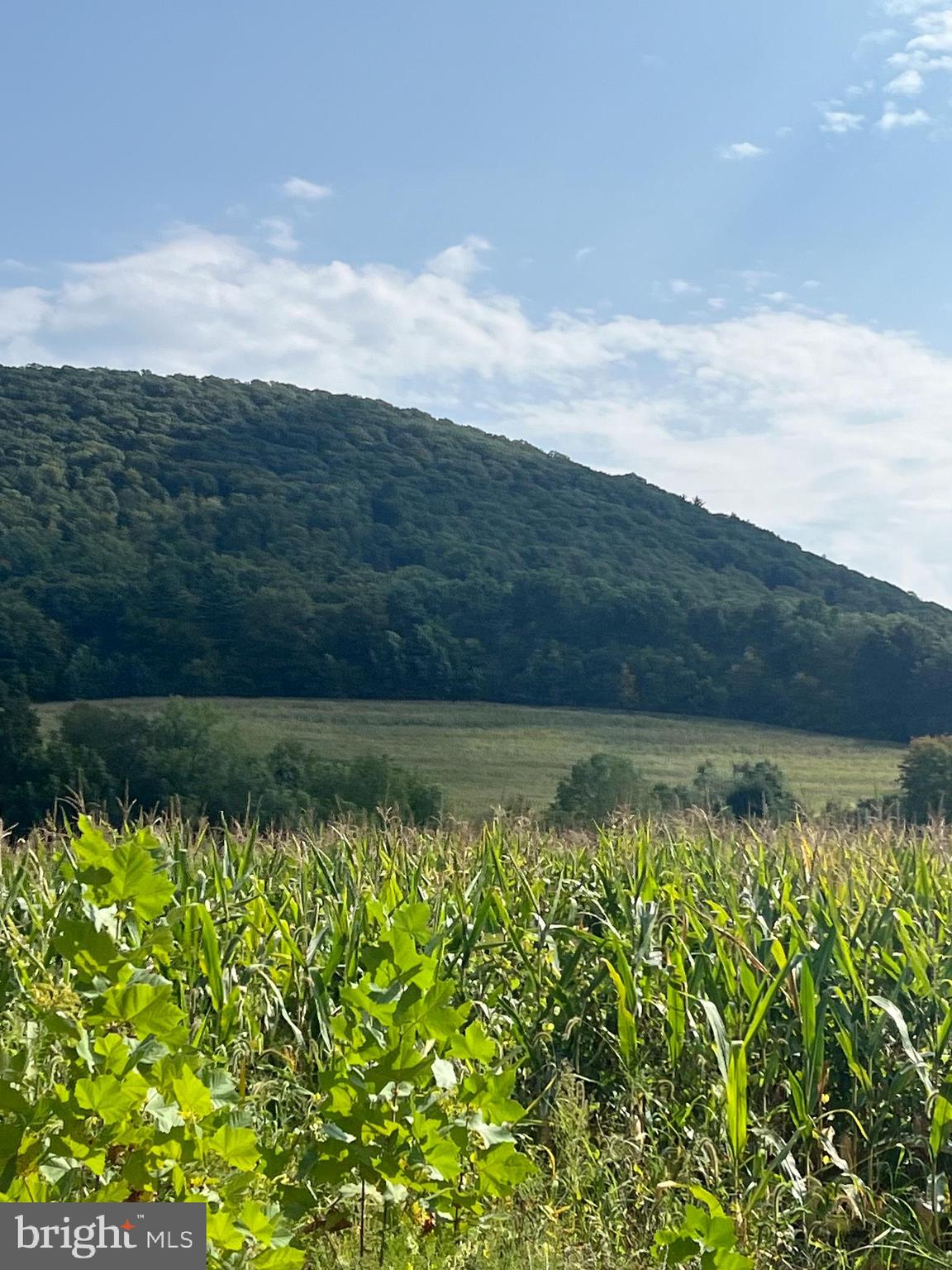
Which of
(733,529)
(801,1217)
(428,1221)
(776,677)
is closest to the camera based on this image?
(428,1221)

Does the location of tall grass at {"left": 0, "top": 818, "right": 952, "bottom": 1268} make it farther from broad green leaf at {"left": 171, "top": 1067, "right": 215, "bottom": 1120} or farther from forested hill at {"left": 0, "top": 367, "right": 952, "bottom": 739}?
forested hill at {"left": 0, "top": 367, "right": 952, "bottom": 739}

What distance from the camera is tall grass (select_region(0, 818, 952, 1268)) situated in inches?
99.1

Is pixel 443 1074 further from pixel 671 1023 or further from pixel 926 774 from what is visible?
pixel 926 774

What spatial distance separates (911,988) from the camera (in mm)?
3078

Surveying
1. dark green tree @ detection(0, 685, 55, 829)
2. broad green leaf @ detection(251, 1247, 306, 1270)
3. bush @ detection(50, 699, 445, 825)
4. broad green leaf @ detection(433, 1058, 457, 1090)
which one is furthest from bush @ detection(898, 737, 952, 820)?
broad green leaf @ detection(251, 1247, 306, 1270)

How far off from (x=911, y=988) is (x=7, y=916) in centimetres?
259

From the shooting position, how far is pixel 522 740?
96.3 ft

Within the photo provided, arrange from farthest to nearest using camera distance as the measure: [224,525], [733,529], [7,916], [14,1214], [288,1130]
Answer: [733,529]
[224,525]
[7,916]
[288,1130]
[14,1214]

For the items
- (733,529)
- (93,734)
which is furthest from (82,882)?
(733,529)

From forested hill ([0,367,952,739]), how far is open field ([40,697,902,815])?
57 cm

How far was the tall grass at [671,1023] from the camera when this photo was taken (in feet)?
8.26

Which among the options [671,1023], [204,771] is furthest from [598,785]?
[671,1023]

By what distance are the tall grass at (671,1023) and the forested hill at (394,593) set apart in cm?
2540

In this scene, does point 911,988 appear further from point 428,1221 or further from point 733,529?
point 733,529
